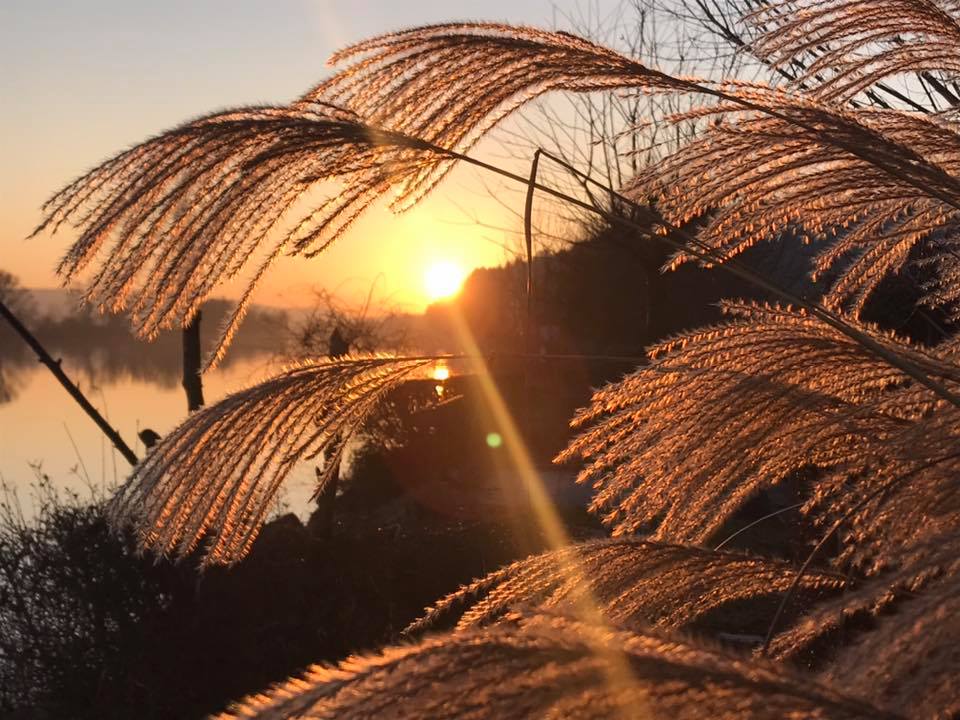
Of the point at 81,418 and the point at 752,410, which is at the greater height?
the point at 81,418

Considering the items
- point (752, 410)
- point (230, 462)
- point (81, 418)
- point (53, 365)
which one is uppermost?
point (81, 418)

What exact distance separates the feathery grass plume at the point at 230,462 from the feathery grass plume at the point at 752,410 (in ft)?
2.15

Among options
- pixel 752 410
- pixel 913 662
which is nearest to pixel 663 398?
pixel 752 410

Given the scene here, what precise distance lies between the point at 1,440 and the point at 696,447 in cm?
1958

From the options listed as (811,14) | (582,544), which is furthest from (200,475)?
(811,14)

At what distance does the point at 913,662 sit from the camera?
0.79 metres

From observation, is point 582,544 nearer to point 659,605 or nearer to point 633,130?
point 659,605

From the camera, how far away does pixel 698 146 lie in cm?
200

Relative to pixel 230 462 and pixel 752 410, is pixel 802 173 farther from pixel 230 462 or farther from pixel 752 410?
pixel 230 462

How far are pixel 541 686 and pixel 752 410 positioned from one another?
137 centimetres

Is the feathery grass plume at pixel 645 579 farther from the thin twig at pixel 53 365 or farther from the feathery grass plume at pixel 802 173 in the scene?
the thin twig at pixel 53 365

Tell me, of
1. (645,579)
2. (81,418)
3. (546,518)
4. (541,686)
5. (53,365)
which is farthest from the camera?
(81,418)

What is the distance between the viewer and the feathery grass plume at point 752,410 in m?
2.00

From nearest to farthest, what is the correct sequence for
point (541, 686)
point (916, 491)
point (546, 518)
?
point (541, 686)
point (916, 491)
point (546, 518)
